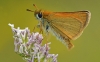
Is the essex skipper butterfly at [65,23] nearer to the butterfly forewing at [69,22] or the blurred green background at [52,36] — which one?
the butterfly forewing at [69,22]

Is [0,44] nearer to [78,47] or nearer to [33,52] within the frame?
[78,47]

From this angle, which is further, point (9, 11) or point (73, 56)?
point (9, 11)

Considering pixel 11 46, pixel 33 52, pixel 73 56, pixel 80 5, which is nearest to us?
pixel 33 52

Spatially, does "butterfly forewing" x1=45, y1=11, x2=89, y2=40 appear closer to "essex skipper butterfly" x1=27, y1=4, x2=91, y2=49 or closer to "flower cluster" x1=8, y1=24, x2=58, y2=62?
"essex skipper butterfly" x1=27, y1=4, x2=91, y2=49

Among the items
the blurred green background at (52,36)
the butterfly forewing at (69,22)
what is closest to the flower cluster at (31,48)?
the butterfly forewing at (69,22)

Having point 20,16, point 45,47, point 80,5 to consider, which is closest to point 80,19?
point 45,47

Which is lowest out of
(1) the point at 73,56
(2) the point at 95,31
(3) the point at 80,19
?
(3) the point at 80,19

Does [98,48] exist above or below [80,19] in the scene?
above

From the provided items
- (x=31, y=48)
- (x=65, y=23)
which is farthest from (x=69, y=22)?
(x=31, y=48)

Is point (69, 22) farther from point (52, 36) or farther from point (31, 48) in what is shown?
point (52, 36)
